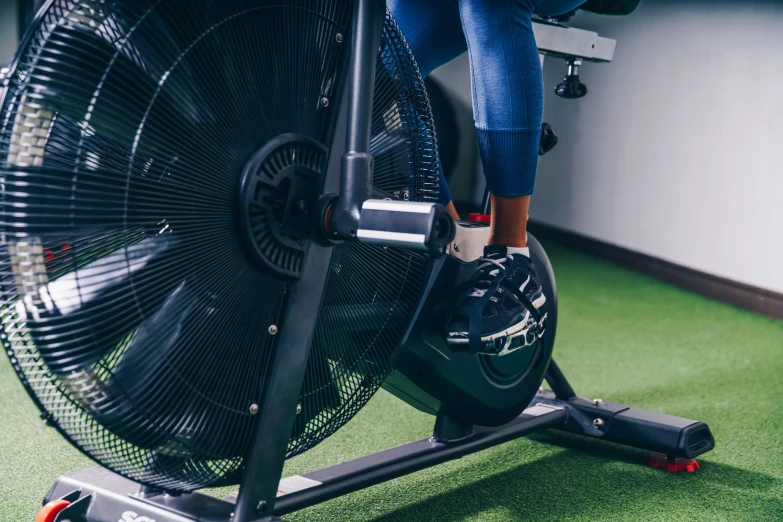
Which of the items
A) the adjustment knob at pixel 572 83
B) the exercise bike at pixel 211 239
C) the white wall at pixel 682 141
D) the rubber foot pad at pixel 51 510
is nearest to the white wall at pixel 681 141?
the white wall at pixel 682 141

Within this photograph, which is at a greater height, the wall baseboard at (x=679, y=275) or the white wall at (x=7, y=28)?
the white wall at (x=7, y=28)

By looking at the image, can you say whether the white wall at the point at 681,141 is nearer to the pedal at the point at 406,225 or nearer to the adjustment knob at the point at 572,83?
the adjustment knob at the point at 572,83

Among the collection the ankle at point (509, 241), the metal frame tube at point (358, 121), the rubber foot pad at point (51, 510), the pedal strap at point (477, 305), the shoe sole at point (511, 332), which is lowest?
the rubber foot pad at point (51, 510)


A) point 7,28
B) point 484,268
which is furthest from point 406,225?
point 7,28

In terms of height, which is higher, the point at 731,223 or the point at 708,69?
the point at 708,69

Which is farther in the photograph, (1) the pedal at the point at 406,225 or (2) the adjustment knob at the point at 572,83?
(2) the adjustment knob at the point at 572,83

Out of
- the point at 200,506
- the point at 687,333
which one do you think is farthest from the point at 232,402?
the point at 687,333

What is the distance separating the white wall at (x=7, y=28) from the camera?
3369 mm

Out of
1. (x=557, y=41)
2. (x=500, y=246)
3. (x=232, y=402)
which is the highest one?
(x=557, y=41)

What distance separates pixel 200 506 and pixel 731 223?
8.56ft

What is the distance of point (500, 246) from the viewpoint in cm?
130

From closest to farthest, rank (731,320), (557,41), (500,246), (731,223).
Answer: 1. (500,246)
2. (557,41)
3. (731,320)
4. (731,223)

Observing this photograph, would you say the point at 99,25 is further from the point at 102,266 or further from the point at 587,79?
the point at 587,79

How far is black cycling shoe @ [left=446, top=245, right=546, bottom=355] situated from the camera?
1188 millimetres
